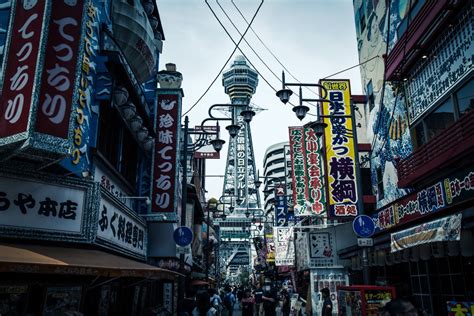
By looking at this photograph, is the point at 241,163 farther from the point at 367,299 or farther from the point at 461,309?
the point at 461,309

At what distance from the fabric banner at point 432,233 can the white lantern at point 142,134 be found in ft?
29.4

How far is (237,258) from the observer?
575ft

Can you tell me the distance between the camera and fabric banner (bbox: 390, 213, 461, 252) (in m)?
8.64

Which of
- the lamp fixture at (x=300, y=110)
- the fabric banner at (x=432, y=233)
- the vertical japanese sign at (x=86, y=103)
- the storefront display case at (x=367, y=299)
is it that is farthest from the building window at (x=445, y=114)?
the vertical japanese sign at (x=86, y=103)

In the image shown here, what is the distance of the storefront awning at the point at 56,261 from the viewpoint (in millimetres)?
5871

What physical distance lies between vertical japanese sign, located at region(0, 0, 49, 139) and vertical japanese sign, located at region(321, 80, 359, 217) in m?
12.0

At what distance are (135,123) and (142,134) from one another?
94 centimetres

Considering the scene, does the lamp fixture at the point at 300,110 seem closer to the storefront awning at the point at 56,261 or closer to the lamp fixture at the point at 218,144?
the lamp fixture at the point at 218,144

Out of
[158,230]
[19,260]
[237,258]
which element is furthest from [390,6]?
[237,258]

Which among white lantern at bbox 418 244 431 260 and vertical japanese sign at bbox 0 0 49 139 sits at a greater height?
vertical japanese sign at bbox 0 0 49 139

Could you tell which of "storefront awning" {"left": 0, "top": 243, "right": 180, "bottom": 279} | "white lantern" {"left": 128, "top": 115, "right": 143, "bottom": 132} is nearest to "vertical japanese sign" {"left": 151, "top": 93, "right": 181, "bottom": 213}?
"white lantern" {"left": 128, "top": 115, "right": 143, "bottom": 132}

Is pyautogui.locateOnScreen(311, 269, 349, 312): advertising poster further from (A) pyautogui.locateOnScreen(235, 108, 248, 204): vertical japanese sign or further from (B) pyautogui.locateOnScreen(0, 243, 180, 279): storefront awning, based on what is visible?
(A) pyautogui.locateOnScreen(235, 108, 248, 204): vertical japanese sign

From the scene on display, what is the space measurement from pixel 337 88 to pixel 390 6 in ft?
12.3

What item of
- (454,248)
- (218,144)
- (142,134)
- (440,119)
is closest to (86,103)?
(142,134)
